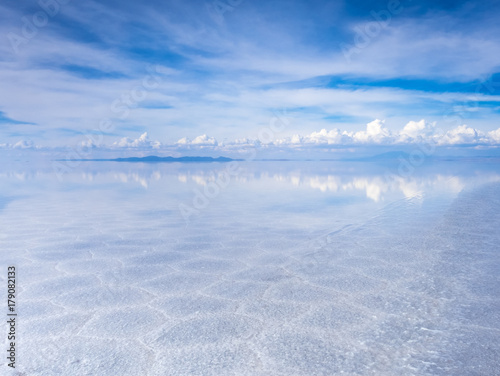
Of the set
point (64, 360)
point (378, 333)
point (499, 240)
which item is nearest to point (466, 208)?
point (499, 240)

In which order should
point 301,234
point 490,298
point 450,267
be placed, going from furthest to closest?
1. point 301,234
2. point 450,267
3. point 490,298

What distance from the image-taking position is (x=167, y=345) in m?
2.45

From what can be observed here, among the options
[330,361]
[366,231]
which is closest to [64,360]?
[330,361]

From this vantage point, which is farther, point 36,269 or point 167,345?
point 36,269

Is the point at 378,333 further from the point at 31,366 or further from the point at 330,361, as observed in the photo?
the point at 31,366

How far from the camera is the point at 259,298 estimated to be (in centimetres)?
323

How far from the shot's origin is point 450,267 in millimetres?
4066

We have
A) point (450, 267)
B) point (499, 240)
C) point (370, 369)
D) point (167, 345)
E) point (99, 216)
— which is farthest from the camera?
point (99, 216)

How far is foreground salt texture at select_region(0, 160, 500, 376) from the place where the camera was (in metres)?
2.28

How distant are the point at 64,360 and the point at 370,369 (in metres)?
1.93

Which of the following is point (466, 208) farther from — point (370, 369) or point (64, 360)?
point (64, 360)

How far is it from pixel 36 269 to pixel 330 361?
3.54 meters

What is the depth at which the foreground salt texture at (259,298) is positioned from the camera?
2279mm

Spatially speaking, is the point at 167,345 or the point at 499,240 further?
the point at 499,240
